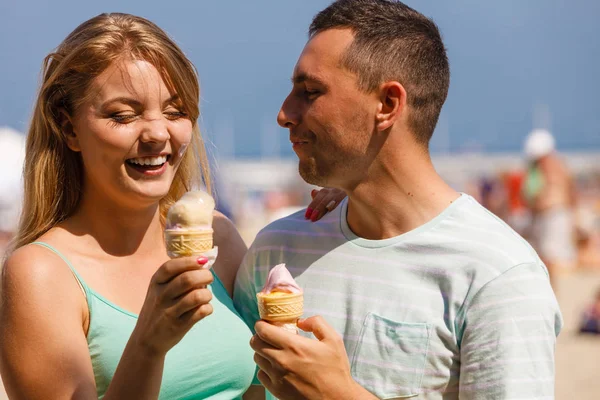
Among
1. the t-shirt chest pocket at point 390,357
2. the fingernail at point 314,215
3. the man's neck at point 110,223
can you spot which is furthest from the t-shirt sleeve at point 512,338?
the man's neck at point 110,223

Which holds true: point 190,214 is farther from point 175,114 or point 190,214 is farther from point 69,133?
point 69,133

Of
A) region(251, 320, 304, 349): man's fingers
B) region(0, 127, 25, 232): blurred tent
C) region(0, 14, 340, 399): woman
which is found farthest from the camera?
region(0, 127, 25, 232): blurred tent

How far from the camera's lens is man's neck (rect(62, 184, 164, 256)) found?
11.0 feet

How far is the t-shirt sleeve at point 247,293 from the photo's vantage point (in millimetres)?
3529

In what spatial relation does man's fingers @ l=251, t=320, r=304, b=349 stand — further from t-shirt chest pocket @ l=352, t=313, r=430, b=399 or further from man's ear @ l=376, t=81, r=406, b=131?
man's ear @ l=376, t=81, r=406, b=131

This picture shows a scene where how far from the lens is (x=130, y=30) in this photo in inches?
130

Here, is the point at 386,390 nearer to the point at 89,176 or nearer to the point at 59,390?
the point at 59,390

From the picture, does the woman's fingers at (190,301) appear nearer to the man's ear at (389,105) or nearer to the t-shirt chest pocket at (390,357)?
the t-shirt chest pocket at (390,357)

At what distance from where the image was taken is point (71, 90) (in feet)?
10.7

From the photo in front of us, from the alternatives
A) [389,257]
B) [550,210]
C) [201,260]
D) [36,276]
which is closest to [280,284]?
[201,260]

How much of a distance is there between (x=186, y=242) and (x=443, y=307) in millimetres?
1019

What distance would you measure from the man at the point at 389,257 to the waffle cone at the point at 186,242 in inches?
13.8

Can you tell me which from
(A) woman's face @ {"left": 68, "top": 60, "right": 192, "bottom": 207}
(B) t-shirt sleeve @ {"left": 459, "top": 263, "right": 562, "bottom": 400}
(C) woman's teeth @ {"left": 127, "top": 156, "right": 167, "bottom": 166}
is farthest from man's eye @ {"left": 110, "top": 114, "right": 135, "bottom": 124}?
(B) t-shirt sleeve @ {"left": 459, "top": 263, "right": 562, "bottom": 400}

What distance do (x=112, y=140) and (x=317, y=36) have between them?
97cm
